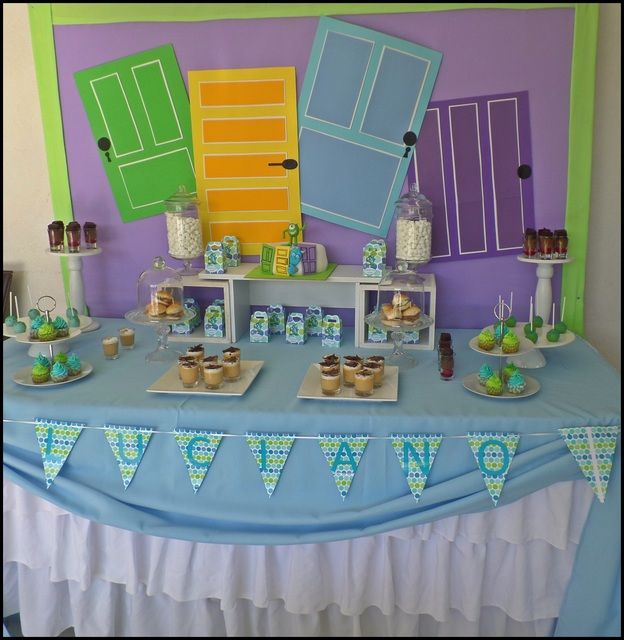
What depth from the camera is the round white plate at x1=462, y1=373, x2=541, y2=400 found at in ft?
5.55

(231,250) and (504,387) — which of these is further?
(231,250)

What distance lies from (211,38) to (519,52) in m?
→ 1.05

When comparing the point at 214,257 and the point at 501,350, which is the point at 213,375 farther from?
the point at 501,350

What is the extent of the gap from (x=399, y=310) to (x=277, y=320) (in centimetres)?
52

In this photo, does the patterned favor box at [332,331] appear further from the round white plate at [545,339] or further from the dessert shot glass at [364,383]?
the round white plate at [545,339]

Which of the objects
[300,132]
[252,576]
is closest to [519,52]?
[300,132]

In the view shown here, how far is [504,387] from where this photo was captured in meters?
1.73

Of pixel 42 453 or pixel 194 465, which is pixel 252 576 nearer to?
pixel 194 465

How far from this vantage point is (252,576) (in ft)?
5.73

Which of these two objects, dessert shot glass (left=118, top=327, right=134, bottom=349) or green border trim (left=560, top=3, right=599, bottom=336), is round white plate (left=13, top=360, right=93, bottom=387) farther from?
green border trim (left=560, top=3, right=599, bottom=336)

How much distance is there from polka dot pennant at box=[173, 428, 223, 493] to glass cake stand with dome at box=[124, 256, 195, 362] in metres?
0.43

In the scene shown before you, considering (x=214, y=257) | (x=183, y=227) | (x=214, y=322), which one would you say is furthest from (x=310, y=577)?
(x=183, y=227)

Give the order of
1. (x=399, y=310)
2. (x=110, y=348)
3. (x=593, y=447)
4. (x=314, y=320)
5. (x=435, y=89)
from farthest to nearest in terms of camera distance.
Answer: (x=314, y=320) → (x=435, y=89) → (x=110, y=348) → (x=399, y=310) → (x=593, y=447)

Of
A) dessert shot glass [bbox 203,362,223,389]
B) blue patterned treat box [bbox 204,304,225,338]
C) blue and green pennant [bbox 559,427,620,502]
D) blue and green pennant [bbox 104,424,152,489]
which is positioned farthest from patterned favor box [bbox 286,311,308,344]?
blue and green pennant [bbox 559,427,620,502]
